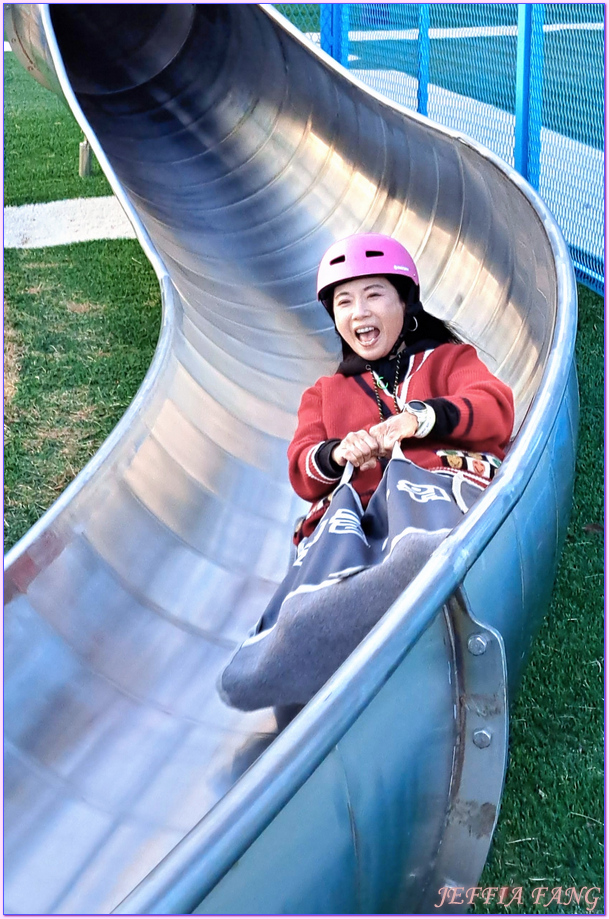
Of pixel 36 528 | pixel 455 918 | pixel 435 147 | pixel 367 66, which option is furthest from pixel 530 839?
pixel 367 66

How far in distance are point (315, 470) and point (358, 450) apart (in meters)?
0.14

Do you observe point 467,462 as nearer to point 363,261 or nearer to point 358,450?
point 358,450

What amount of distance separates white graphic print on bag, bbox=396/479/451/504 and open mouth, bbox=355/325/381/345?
48 cm

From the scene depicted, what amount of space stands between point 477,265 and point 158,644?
1.98m

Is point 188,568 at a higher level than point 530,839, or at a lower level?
higher

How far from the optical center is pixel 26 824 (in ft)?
5.65

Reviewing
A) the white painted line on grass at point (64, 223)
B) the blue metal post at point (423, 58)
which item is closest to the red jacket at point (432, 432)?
the white painted line on grass at point (64, 223)

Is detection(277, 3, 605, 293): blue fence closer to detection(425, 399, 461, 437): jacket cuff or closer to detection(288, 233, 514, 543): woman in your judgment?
detection(288, 233, 514, 543): woman

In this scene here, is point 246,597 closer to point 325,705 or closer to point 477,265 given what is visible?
point 325,705

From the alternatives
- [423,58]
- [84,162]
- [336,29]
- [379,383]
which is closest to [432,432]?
[379,383]

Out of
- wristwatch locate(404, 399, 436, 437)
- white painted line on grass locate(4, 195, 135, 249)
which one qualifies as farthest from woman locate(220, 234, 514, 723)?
white painted line on grass locate(4, 195, 135, 249)

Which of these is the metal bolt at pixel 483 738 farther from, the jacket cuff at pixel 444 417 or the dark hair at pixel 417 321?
the dark hair at pixel 417 321

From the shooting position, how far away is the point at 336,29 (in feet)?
20.3

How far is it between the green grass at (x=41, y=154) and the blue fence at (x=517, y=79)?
208 centimetres
